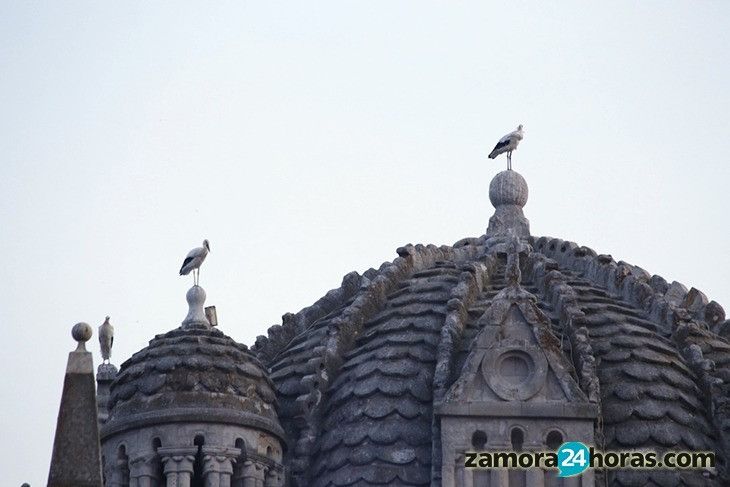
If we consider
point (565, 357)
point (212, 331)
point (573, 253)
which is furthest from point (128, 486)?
point (573, 253)

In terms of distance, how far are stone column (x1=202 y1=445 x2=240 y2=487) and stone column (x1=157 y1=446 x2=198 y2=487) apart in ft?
1.01

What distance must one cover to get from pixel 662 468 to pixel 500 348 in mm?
4411

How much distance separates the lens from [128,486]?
70.7 metres

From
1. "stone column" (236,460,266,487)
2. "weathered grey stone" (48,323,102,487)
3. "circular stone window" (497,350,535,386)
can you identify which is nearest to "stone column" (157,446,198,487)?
"stone column" (236,460,266,487)

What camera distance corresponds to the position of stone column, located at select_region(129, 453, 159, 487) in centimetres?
7025

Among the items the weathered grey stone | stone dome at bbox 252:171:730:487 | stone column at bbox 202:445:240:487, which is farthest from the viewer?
stone dome at bbox 252:171:730:487

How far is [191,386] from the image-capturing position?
70688mm

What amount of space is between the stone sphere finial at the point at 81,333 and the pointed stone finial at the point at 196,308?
11.5m

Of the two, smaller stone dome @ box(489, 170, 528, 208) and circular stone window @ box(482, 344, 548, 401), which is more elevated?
smaller stone dome @ box(489, 170, 528, 208)

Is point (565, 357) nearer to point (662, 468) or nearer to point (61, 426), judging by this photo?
point (662, 468)

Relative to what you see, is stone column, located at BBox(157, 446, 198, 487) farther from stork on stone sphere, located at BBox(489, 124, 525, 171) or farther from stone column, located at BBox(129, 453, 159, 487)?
stork on stone sphere, located at BBox(489, 124, 525, 171)

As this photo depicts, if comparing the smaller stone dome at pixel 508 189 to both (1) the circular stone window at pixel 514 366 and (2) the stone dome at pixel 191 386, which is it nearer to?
(1) the circular stone window at pixel 514 366

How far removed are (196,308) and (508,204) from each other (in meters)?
13.1

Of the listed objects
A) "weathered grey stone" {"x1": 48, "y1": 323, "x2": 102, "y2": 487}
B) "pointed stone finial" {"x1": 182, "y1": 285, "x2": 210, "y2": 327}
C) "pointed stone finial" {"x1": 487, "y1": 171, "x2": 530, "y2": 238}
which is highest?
→ "pointed stone finial" {"x1": 487, "y1": 171, "x2": 530, "y2": 238}
